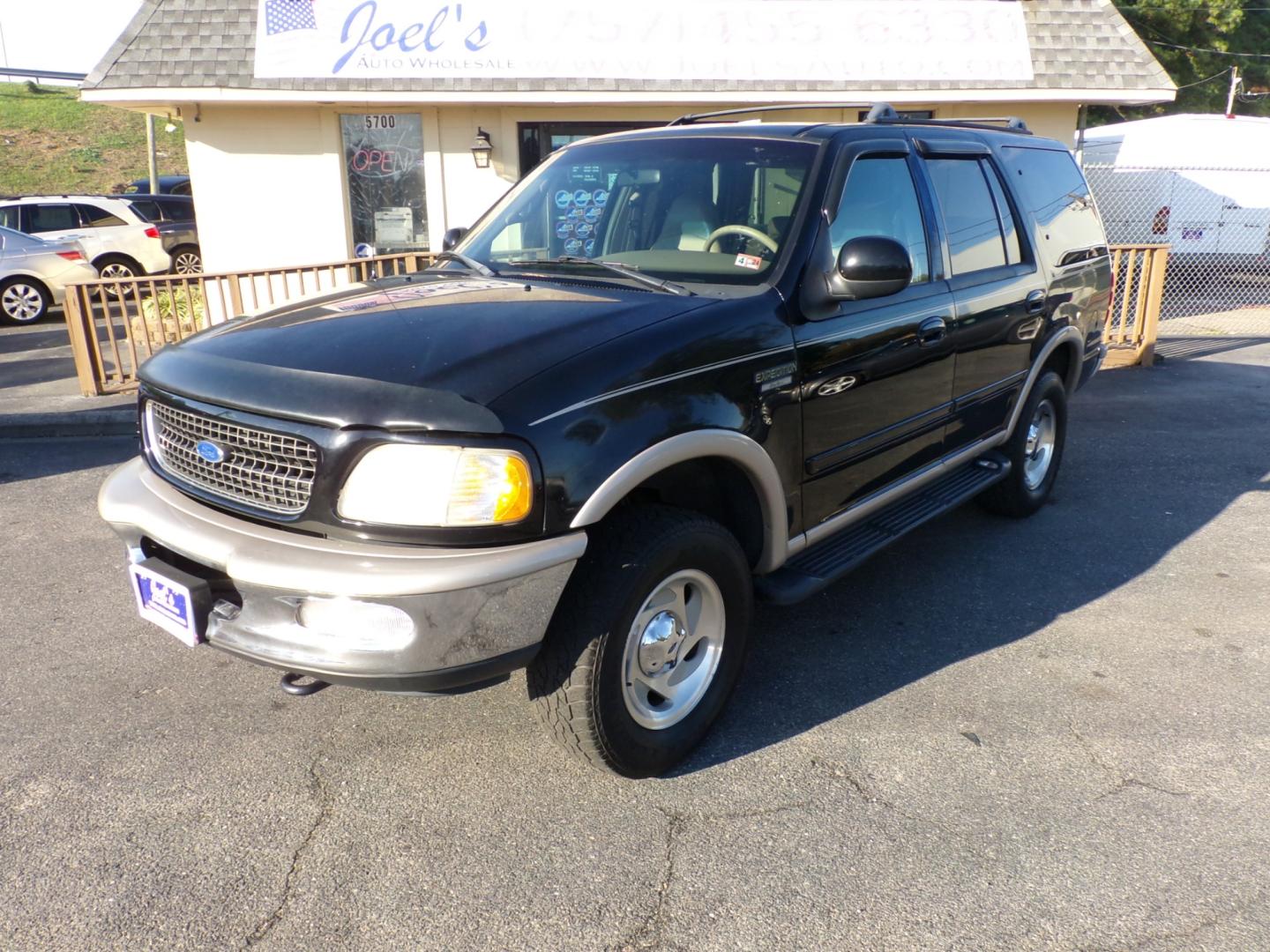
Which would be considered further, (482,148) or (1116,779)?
(482,148)

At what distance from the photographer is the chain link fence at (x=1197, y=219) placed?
1731 cm

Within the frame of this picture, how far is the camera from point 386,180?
12023 millimetres

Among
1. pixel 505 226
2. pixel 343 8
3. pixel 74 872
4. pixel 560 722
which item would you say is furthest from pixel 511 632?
pixel 343 8

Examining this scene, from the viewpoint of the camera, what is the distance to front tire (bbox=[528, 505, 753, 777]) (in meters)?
2.85

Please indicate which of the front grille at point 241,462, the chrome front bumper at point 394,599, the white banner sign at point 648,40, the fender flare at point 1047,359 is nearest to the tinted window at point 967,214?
the fender flare at point 1047,359

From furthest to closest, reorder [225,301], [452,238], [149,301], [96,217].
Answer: [96,217] < [149,301] < [225,301] < [452,238]

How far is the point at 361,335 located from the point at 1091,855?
8.49 feet

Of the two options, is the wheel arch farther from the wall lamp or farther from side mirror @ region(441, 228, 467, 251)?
side mirror @ region(441, 228, 467, 251)

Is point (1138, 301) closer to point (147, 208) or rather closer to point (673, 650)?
point (673, 650)

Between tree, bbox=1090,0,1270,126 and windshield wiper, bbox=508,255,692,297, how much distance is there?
24912mm

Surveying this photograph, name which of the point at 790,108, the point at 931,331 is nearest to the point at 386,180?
the point at 790,108

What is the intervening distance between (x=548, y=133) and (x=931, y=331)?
901 cm

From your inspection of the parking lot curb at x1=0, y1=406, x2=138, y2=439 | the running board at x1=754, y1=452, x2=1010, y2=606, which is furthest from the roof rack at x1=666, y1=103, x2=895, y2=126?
the parking lot curb at x1=0, y1=406, x2=138, y2=439

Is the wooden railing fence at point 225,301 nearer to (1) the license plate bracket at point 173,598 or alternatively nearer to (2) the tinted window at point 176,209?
(1) the license plate bracket at point 173,598
